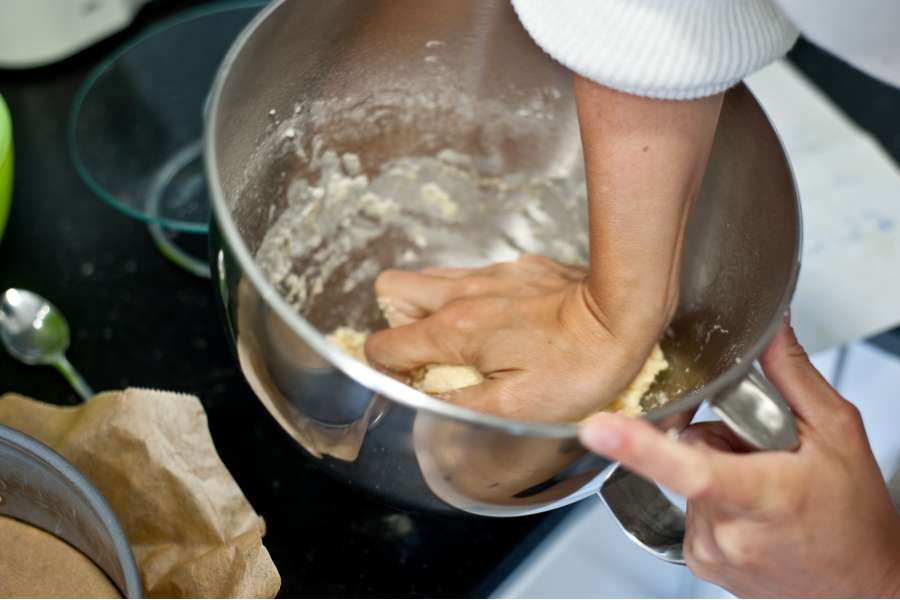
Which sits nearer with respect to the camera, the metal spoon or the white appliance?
the metal spoon

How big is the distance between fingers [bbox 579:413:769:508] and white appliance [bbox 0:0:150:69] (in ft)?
1.87

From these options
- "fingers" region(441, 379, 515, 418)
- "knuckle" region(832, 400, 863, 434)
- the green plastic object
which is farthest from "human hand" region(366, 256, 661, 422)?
the green plastic object

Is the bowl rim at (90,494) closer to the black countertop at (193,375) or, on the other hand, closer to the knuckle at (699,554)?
the black countertop at (193,375)

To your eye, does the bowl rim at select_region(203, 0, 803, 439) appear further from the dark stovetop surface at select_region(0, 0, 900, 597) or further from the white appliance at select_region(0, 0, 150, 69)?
the white appliance at select_region(0, 0, 150, 69)

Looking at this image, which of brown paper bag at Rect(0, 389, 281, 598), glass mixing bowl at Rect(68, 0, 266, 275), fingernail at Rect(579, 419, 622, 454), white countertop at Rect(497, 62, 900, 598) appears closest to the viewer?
fingernail at Rect(579, 419, 622, 454)

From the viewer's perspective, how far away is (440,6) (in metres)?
0.57

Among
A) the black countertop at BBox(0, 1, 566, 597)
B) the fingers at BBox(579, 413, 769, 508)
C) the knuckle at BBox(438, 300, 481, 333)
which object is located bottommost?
the black countertop at BBox(0, 1, 566, 597)

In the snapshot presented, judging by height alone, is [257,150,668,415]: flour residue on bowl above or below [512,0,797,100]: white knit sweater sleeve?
below

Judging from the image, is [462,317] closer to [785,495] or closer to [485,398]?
[485,398]

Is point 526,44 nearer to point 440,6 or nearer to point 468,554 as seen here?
point 440,6

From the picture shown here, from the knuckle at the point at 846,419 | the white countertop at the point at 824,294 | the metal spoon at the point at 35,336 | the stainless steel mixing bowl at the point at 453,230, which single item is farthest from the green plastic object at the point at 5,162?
the knuckle at the point at 846,419

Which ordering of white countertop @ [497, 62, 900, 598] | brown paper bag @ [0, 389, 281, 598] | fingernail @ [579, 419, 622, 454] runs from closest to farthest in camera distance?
fingernail @ [579, 419, 622, 454] < brown paper bag @ [0, 389, 281, 598] < white countertop @ [497, 62, 900, 598]

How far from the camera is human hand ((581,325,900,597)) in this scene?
1.20 ft

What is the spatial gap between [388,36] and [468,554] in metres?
0.31
